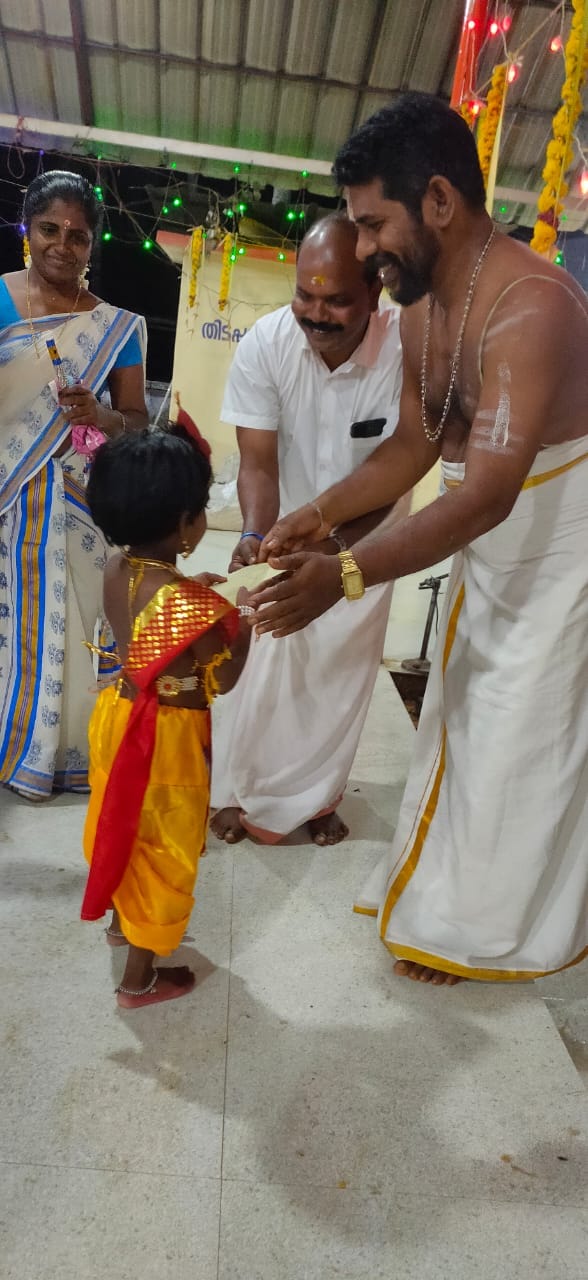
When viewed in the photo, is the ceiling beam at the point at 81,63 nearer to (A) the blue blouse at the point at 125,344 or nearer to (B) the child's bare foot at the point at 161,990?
(A) the blue blouse at the point at 125,344

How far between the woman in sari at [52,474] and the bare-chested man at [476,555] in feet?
2.82

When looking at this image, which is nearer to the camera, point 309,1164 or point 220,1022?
point 309,1164

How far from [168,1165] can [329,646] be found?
1.31 meters

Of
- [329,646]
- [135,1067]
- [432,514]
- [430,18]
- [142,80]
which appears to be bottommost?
[135,1067]

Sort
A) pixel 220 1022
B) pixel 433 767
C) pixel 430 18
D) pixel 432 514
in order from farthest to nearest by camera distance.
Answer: pixel 430 18, pixel 433 767, pixel 220 1022, pixel 432 514

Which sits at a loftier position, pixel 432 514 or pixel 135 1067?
pixel 432 514

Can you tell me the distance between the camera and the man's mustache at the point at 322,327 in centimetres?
204

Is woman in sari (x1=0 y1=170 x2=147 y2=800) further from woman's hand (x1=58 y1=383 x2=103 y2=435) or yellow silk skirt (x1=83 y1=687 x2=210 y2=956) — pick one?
yellow silk skirt (x1=83 y1=687 x2=210 y2=956)

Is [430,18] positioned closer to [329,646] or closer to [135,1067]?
[329,646]

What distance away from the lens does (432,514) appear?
143 cm

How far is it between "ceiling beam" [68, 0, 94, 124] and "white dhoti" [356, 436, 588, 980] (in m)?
4.64

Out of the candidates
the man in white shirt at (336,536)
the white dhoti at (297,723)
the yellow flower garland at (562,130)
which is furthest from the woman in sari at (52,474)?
the yellow flower garland at (562,130)

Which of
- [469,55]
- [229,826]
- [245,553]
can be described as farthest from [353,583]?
[469,55]

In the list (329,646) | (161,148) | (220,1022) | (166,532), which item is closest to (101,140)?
(161,148)
